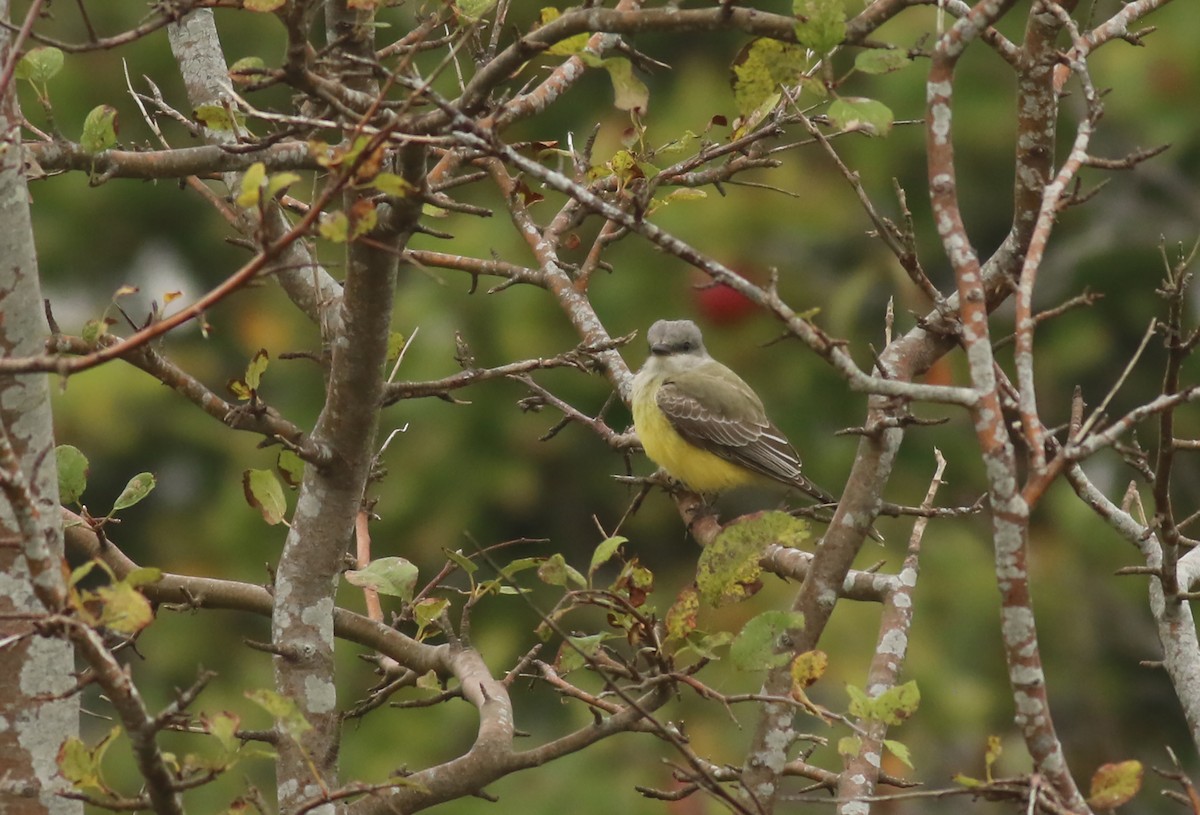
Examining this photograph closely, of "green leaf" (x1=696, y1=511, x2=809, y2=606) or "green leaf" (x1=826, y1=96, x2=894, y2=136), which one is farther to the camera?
"green leaf" (x1=696, y1=511, x2=809, y2=606)

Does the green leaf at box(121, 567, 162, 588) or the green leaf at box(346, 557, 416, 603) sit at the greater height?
the green leaf at box(346, 557, 416, 603)

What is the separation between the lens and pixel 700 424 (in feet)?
20.1

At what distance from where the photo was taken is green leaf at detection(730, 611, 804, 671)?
108 inches

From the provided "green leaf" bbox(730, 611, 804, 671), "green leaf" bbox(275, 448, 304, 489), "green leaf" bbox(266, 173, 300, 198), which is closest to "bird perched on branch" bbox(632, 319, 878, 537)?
"green leaf" bbox(275, 448, 304, 489)

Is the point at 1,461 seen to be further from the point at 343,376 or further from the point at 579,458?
the point at 579,458

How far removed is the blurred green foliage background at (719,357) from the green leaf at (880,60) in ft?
17.9

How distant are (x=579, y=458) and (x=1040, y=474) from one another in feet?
25.3

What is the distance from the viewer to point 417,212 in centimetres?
302

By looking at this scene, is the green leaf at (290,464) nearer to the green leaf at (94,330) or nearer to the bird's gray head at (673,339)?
the green leaf at (94,330)

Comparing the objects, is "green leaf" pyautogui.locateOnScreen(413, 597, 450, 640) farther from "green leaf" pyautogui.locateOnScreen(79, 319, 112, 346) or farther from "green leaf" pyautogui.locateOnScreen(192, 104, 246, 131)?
"green leaf" pyautogui.locateOnScreen(192, 104, 246, 131)

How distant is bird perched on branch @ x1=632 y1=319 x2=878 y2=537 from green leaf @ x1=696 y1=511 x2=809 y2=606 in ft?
8.21

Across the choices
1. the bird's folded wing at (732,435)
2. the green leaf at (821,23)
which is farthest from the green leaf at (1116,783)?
the bird's folded wing at (732,435)

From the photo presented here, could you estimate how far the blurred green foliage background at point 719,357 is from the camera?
8617 millimetres

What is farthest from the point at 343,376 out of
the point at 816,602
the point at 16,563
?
the point at 816,602
